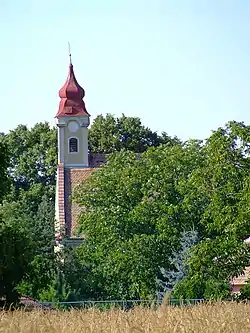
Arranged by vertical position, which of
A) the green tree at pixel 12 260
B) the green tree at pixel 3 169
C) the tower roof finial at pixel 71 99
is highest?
the tower roof finial at pixel 71 99

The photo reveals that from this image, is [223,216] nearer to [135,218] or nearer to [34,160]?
[135,218]

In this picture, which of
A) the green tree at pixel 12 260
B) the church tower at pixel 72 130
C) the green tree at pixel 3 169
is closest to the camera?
the green tree at pixel 12 260

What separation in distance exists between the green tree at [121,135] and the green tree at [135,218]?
2587cm

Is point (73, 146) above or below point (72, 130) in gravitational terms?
below

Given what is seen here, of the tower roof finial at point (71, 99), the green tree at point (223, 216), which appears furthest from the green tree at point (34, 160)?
the green tree at point (223, 216)

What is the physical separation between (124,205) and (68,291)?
5977 mm

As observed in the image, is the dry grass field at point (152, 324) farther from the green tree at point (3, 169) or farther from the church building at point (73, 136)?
the church building at point (73, 136)

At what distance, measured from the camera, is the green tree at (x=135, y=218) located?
39.5 m

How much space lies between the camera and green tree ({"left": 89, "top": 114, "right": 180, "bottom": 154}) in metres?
72.1

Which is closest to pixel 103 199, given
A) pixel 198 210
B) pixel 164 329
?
pixel 198 210

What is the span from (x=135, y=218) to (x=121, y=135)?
31904 mm

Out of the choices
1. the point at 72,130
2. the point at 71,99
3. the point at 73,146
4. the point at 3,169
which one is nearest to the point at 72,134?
the point at 72,130

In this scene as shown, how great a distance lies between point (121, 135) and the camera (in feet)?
238

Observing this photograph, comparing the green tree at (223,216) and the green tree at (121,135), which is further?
the green tree at (121,135)
